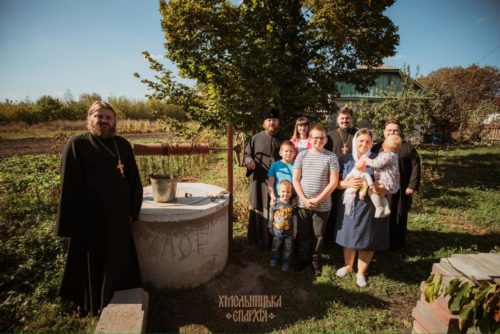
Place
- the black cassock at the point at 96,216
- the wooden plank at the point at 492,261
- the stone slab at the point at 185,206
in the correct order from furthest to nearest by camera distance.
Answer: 1. the stone slab at the point at 185,206
2. the black cassock at the point at 96,216
3. the wooden plank at the point at 492,261

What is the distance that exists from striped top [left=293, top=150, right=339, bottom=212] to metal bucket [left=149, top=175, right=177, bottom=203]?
161 cm

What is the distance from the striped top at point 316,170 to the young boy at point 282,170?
0.21 metres

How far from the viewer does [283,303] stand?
3205 millimetres

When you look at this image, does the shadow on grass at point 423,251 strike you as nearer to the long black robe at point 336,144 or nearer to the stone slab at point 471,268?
the long black robe at point 336,144

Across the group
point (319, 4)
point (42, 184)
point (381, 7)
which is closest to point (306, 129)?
point (319, 4)

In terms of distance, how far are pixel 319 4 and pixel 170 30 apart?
372 centimetres

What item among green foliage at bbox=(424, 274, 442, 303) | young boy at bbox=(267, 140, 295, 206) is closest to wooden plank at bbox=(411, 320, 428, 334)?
green foliage at bbox=(424, 274, 442, 303)

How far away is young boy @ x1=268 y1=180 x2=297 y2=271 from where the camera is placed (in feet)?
11.7

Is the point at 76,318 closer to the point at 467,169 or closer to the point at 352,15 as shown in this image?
the point at 352,15

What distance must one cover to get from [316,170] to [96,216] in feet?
8.31

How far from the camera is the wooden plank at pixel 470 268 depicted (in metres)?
1.96

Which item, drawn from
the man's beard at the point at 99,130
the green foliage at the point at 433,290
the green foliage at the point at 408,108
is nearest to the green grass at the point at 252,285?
the green foliage at the point at 433,290

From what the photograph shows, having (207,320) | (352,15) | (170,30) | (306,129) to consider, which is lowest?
(207,320)

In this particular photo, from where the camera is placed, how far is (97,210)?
2.63 meters
